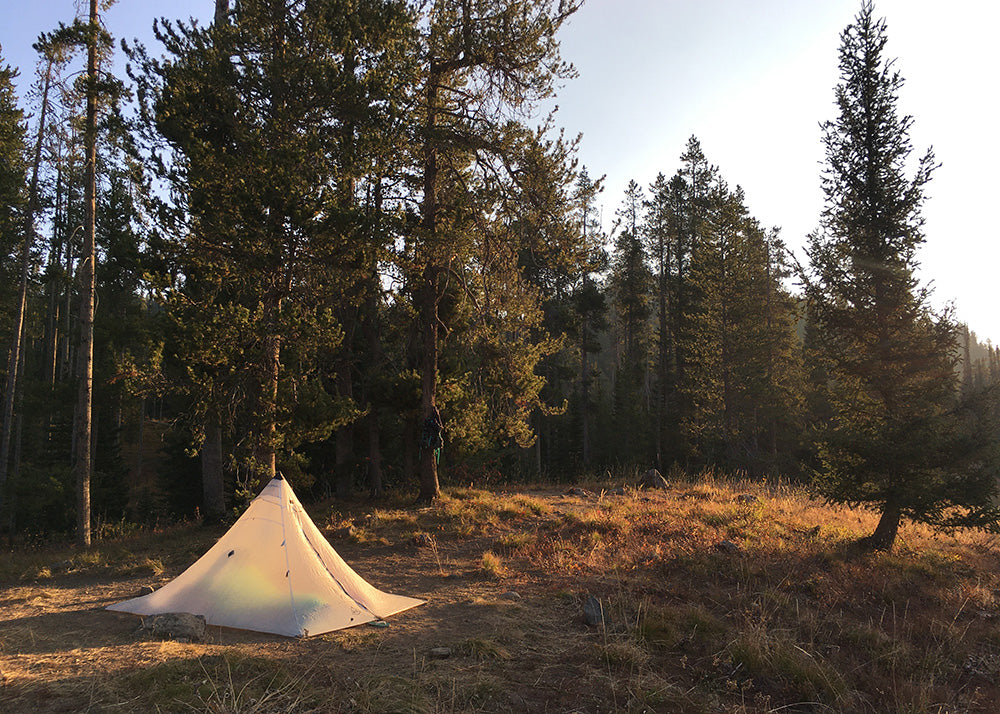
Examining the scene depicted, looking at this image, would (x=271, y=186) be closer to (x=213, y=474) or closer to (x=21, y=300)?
(x=213, y=474)

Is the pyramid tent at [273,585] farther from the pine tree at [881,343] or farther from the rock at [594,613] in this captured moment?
the pine tree at [881,343]

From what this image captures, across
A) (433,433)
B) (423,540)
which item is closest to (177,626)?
(423,540)

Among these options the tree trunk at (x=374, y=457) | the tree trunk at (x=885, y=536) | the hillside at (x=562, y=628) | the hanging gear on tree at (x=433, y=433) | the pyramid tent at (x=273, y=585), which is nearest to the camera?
the hillside at (x=562, y=628)

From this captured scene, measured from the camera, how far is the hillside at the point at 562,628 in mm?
4594

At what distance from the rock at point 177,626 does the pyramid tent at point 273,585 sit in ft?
0.95

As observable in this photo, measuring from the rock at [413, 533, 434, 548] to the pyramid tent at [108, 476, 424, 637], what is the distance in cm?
311

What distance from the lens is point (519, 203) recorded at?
11.4 metres

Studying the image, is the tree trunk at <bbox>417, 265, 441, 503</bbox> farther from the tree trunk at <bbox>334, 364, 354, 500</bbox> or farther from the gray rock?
the tree trunk at <bbox>334, 364, 354, 500</bbox>

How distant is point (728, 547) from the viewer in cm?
966

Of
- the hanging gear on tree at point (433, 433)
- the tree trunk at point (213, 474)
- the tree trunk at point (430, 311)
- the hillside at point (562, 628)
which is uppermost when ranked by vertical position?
the tree trunk at point (430, 311)

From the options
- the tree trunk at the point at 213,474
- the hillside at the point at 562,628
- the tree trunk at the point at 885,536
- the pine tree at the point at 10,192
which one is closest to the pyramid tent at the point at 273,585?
the hillside at the point at 562,628

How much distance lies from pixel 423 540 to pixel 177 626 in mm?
4944

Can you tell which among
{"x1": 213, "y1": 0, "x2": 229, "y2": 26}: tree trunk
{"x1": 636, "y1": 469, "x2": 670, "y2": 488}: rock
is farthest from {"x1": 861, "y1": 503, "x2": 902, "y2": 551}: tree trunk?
{"x1": 213, "y1": 0, "x2": 229, "y2": 26}: tree trunk

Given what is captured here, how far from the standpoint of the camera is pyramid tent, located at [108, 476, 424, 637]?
5949 millimetres
